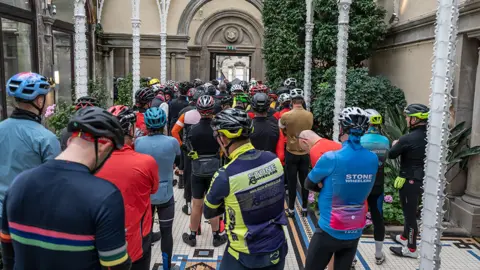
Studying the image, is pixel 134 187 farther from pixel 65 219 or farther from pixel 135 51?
pixel 135 51

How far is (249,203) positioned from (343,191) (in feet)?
3.42

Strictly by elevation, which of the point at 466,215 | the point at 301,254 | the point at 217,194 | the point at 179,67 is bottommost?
the point at 301,254

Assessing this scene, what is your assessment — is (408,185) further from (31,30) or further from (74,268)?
(31,30)

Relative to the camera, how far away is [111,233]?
1941 millimetres

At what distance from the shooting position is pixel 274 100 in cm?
1041

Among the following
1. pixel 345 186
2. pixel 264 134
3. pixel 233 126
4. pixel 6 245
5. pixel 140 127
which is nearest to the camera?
pixel 6 245

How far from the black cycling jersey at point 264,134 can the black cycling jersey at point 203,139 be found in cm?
95

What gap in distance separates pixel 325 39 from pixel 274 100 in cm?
311

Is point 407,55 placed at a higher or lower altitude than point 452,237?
higher

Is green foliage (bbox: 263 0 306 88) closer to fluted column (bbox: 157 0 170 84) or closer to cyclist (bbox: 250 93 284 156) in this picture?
fluted column (bbox: 157 0 170 84)

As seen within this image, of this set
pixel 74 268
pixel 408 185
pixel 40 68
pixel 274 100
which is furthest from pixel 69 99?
pixel 74 268

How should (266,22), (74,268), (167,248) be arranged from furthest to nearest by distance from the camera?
(266,22) < (167,248) < (74,268)

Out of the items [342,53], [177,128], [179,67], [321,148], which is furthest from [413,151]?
[179,67]

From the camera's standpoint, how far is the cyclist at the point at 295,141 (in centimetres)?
677
